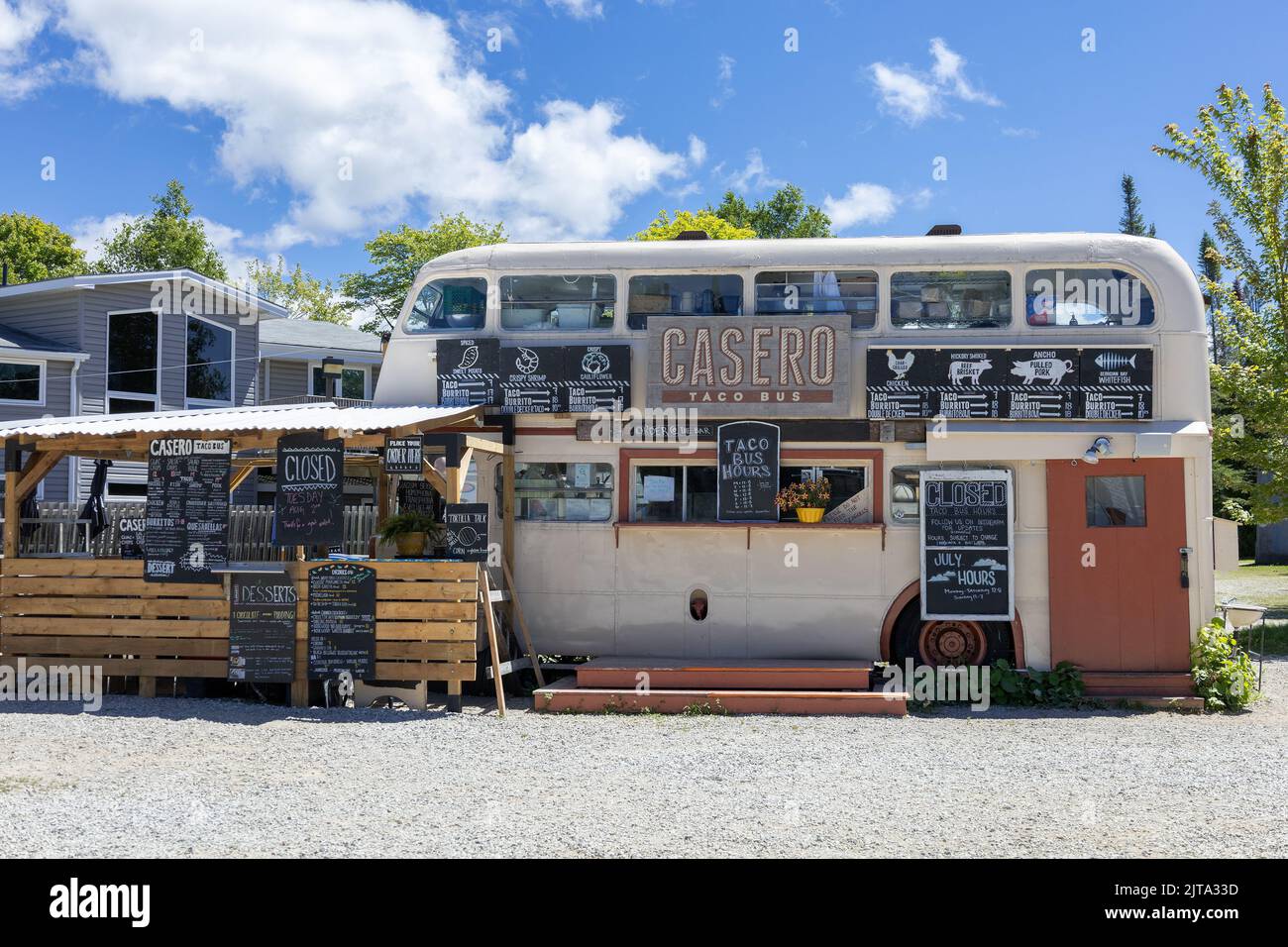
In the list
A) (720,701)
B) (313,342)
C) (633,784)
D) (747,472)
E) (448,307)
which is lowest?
(633,784)

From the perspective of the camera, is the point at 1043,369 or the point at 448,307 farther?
the point at 448,307

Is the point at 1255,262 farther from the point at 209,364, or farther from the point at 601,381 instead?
the point at 209,364

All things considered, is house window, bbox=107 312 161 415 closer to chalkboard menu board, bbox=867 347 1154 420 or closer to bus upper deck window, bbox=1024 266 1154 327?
chalkboard menu board, bbox=867 347 1154 420

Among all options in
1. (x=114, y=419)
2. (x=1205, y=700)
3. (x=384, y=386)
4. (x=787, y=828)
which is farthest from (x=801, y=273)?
(x=114, y=419)

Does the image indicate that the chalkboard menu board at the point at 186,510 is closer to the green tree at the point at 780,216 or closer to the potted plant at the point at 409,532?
the potted plant at the point at 409,532

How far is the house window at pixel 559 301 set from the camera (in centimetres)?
1152

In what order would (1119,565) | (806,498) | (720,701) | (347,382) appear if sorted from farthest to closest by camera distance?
(347,382)
(806,498)
(1119,565)
(720,701)

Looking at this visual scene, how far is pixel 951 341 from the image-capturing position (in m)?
11.0

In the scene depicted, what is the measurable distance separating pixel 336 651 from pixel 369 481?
1165cm

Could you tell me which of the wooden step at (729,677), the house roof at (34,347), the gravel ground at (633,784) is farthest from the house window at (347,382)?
the wooden step at (729,677)

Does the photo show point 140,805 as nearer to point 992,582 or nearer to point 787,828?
point 787,828

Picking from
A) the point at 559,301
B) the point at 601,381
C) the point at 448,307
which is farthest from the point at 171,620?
the point at 559,301

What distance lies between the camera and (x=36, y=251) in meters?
43.4

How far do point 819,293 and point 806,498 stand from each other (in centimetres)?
197
